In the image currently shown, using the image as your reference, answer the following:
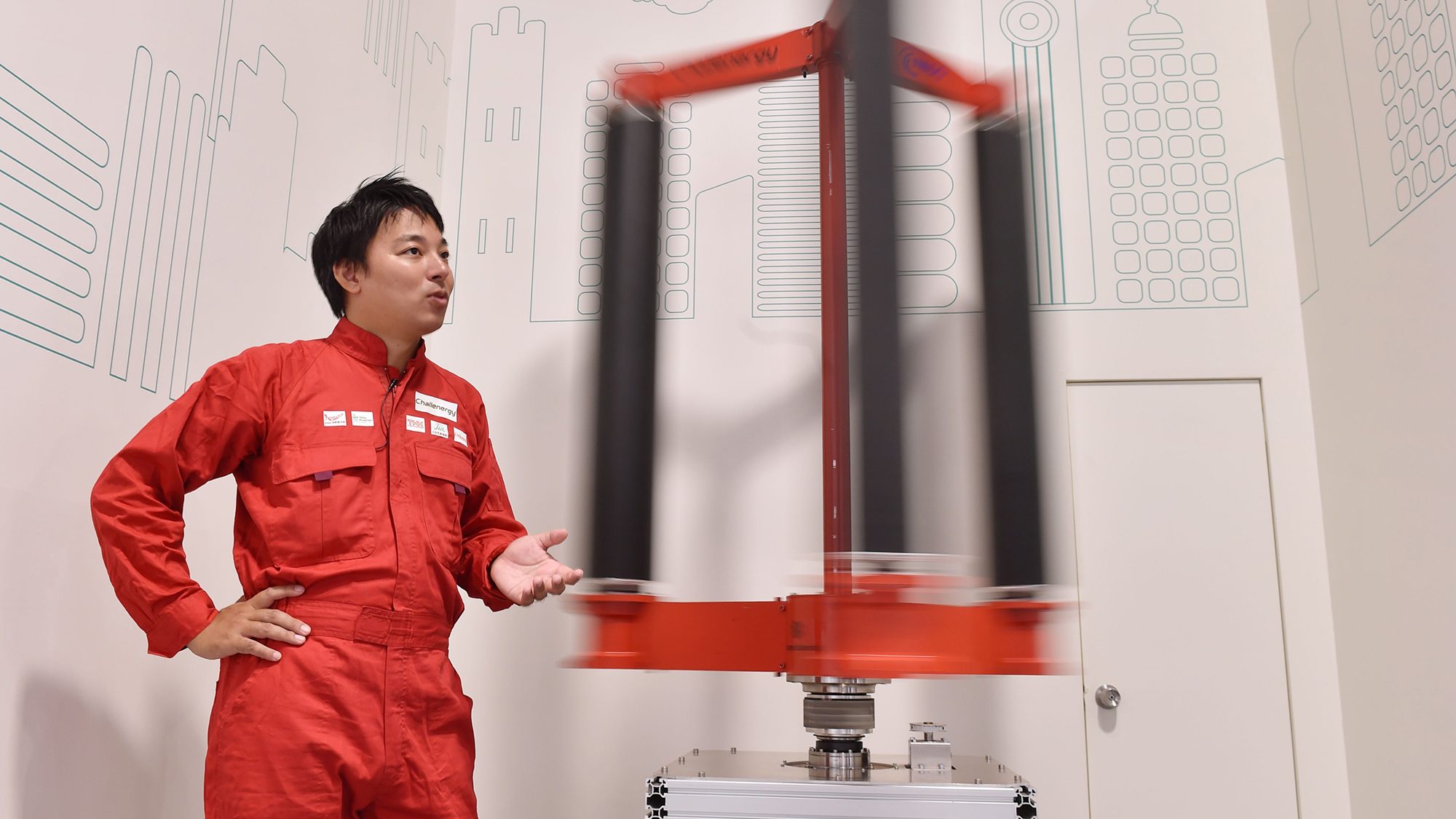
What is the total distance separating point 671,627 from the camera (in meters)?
1.80

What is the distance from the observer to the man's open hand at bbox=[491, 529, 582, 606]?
66.9 inches

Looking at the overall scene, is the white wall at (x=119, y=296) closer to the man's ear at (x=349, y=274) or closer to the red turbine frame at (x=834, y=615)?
the man's ear at (x=349, y=274)

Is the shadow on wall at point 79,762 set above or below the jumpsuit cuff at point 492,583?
below

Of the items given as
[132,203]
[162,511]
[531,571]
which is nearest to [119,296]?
[132,203]

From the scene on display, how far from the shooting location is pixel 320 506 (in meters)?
1.62

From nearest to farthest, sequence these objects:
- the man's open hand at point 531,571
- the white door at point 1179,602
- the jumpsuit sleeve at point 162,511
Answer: the jumpsuit sleeve at point 162,511 → the man's open hand at point 531,571 → the white door at point 1179,602

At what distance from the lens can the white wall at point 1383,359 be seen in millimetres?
2123

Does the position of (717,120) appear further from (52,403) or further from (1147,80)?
(52,403)

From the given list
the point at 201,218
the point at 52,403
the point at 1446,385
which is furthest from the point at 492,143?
the point at 1446,385

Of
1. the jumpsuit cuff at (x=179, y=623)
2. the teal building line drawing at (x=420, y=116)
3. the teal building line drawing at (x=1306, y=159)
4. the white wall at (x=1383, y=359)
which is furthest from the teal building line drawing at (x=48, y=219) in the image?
the teal building line drawing at (x=1306, y=159)

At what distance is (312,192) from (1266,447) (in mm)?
2402

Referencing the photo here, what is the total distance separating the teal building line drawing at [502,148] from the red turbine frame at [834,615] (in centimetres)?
111

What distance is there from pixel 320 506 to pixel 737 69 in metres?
1.30

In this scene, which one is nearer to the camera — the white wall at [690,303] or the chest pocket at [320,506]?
the chest pocket at [320,506]
